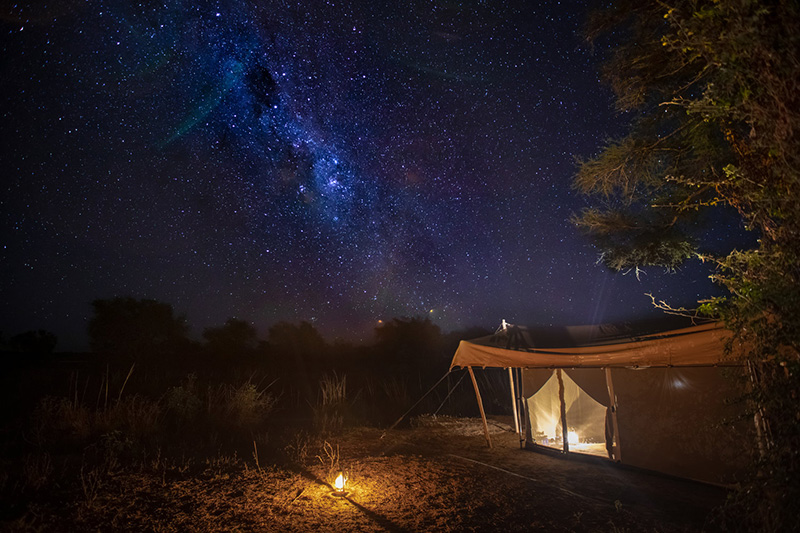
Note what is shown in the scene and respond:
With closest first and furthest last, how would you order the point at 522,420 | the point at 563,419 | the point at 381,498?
the point at 381,498, the point at 563,419, the point at 522,420

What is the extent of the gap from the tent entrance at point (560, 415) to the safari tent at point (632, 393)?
2 cm

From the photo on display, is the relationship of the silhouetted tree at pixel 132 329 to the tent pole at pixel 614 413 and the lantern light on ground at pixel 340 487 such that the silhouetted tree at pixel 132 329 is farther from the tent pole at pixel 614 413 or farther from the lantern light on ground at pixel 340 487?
the tent pole at pixel 614 413

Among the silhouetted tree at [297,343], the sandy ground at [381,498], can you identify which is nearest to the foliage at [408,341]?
the silhouetted tree at [297,343]

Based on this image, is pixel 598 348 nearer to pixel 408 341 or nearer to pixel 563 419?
pixel 563 419

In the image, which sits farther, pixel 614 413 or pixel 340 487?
pixel 614 413

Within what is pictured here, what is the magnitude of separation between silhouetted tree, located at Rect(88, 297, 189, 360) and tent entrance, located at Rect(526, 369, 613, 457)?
26382 millimetres

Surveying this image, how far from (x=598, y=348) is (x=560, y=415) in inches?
122

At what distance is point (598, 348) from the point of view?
6703 mm

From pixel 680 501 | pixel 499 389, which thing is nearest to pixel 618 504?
pixel 680 501

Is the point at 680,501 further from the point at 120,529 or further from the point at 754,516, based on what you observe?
the point at 120,529

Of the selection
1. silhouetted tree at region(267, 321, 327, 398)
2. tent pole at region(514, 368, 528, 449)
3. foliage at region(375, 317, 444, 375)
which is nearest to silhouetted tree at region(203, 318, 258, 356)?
silhouetted tree at region(267, 321, 327, 398)

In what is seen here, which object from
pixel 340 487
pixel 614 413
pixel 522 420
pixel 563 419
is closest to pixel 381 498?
pixel 340 487

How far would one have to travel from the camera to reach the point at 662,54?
17.4 feet

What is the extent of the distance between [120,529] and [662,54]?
8441mm
